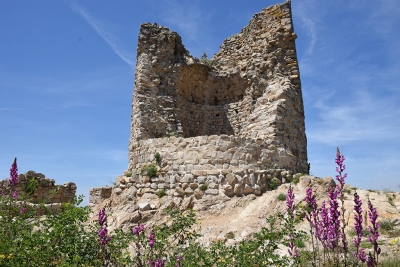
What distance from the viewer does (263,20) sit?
14711mm

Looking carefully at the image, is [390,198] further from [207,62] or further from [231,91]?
[207,62]

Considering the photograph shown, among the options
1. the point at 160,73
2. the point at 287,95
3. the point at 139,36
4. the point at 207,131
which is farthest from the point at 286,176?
the point at 139,36

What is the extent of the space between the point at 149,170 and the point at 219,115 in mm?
6315

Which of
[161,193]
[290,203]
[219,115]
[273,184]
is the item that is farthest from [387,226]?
[219,115]

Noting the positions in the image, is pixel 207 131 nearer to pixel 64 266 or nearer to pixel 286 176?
pixel 286 176

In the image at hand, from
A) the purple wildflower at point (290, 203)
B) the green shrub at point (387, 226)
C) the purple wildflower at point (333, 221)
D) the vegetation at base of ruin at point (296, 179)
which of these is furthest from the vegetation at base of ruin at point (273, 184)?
the purple wildflower at point (333, 221)

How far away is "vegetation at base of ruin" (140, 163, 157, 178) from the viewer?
1106 centimetres

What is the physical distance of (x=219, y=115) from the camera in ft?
53.7

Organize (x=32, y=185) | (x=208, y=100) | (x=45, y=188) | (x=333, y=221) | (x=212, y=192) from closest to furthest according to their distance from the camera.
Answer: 1. (x=333, y=221)
2. (x=212, y=192)
3. (x=32, y=185)
4. (x=45, y=188)
5. (x=208, y=100)

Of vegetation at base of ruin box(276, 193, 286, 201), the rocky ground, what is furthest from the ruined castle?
vegetation at base of ruin box(276, 193, 286, 201)

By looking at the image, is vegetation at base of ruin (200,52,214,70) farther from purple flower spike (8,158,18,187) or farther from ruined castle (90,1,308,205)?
purple flower spike (8,158,18,187)

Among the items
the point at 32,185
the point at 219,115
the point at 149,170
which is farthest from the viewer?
the point at 219,115

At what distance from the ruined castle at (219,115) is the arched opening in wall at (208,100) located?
2.0 inches

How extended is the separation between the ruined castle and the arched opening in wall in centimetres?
5
